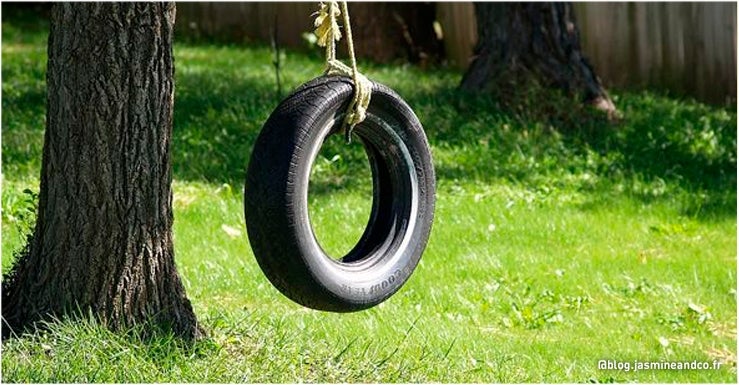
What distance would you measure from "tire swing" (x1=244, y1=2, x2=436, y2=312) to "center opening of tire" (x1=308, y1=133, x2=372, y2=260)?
226 centimetres

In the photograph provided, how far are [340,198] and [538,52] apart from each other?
268 cm

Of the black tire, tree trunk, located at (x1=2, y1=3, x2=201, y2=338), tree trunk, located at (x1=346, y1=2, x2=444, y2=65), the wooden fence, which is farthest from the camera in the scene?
tree trunk, located at (x1=346, y1=2, x2=444, y2=65)

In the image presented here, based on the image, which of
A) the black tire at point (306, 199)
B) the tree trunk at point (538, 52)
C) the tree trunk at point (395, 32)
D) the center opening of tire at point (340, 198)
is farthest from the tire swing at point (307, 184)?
the tree trunk at point (395, 32)

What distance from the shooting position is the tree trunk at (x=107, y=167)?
499 centimetres

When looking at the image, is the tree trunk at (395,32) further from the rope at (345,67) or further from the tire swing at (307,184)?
the rope at (345,67)

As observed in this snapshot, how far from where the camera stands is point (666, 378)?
19.6ft

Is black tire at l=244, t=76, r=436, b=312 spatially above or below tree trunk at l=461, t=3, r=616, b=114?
above

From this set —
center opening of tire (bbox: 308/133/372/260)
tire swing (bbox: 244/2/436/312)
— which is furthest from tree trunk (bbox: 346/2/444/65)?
tire swing (bbox: 244/2/436/312)

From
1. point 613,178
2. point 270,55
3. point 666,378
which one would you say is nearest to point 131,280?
point 666,378

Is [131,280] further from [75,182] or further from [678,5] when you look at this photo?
[678,5]

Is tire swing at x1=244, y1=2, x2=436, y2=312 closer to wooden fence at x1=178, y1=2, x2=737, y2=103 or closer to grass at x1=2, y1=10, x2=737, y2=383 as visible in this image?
grass at x1=2, y1=10, x2=737, y2=383

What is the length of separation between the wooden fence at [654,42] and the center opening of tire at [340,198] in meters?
2.99

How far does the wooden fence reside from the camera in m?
11.8

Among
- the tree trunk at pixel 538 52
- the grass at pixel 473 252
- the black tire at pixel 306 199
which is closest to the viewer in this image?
the black tire at pixel 306 199
